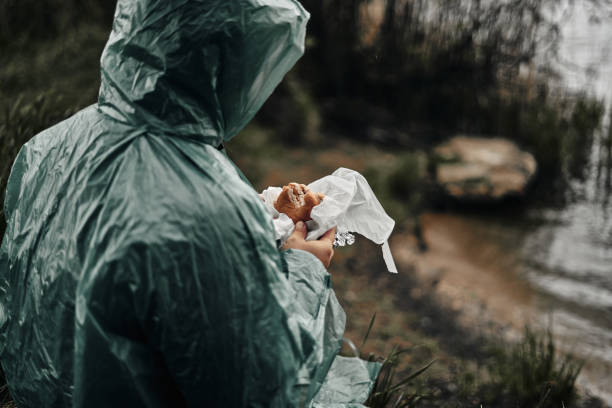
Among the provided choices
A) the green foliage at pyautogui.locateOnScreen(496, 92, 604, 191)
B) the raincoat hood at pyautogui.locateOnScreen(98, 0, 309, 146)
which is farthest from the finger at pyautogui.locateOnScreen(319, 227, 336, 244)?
the green foliage at pyautogui.locateOnScreen(496, 92, 604, 191)

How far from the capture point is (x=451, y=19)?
6.57 metres

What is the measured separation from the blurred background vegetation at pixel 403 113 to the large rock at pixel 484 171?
0.47 ft

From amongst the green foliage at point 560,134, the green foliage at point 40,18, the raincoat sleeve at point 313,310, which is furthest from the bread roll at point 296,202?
the green foliage at point 560,134

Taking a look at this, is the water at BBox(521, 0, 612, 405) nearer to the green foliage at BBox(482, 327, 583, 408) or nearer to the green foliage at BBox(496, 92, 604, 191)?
the green foliage at BBox(496, 92, 604, 191)

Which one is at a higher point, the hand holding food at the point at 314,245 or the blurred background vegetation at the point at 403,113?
the hand holding food at the point at 314,245

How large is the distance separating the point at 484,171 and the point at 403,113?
1683mm

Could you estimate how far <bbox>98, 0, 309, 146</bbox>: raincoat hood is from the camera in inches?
47.1

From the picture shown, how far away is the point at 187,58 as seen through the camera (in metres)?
1.20

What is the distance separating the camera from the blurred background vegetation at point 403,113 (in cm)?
354

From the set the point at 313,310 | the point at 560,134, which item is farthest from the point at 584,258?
the point at 313,310

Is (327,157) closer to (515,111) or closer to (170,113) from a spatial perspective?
(515,111)

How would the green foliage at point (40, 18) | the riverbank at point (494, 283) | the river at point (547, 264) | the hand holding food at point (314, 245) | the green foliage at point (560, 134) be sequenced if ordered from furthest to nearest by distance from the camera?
the green foliage at point (560, 134) → the green foliage at point (40, 18) → the river at point (547, 264) → the riverbank at point (494, 283) → the hand holding food at point (314, 245)

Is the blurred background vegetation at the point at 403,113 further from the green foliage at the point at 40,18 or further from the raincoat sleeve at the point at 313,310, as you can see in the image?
the raincoat sleeve at the point at 313,310

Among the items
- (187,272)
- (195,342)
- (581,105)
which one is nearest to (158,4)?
(187,272)
